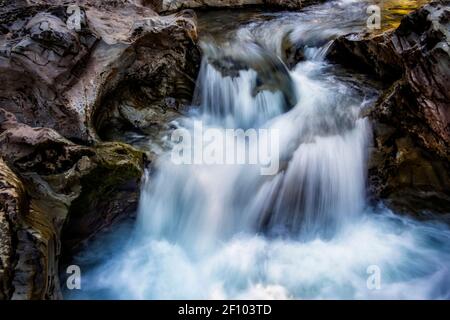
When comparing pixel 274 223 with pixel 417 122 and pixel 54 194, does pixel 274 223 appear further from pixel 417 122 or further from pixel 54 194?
pixel 54 194

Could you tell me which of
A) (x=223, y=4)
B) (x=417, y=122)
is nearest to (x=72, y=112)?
(x=417, y=122)

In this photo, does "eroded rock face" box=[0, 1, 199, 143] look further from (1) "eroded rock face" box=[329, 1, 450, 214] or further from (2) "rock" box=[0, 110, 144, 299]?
(1) "eroded rock face" box=[329, 1, 450, 214]

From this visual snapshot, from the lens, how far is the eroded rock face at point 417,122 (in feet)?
17.7

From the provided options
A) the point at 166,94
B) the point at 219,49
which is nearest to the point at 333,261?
the point at 166,94

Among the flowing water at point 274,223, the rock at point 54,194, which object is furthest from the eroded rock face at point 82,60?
the flowing water at point 274,223

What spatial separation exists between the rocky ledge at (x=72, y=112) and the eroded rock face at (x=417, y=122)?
3.52 meters

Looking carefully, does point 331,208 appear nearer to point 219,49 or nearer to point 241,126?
point 241,126

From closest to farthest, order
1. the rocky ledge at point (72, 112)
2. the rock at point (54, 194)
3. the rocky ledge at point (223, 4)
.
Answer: the rock at point (54, 194) → the rocky ledge at point (72, 112) → the rocky ledge at point (223, 4)

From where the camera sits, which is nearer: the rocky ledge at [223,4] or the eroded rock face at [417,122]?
the eroded rock face at [417,122]

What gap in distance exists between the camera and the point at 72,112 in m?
5.53

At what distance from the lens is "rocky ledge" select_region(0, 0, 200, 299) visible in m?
3.83

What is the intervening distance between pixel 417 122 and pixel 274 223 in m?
2.54

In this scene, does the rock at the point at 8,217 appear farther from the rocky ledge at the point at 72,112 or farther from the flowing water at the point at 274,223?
the flowing water at the point at 274,223

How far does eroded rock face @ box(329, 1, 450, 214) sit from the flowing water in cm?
27
